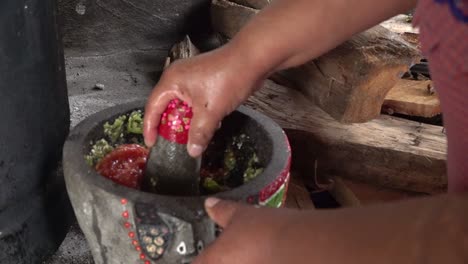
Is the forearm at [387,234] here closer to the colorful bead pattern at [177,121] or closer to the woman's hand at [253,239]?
the woman's hand at [253,239]

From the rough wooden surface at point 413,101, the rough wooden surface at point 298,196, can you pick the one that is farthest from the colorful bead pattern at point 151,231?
the rough wooden surface at point 413,101

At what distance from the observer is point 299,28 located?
1260 mm

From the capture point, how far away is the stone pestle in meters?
1.32

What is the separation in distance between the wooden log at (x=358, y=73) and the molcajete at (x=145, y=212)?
1.61 feet

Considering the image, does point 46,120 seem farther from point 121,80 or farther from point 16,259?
point 121,80

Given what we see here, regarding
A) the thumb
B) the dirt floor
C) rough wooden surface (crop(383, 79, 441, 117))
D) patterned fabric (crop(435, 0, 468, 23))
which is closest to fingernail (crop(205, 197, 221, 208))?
the thumb

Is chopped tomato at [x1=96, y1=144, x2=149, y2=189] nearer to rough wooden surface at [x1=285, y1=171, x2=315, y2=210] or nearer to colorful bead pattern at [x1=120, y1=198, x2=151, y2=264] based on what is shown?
colorful bead pattern at [x1=120, y1=198, x2=151, y2=264]

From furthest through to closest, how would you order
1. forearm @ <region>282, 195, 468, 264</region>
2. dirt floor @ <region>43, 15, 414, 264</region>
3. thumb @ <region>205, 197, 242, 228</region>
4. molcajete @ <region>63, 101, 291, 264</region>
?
dirt floor @ <region>43, 15, 414, 264</region> < molcajete @ <region>63, 101, 291, 264</region> < thumb @ <region>205, 197, 242, 228</region> < forearm @ <region>282, 195, 468, 264</region>

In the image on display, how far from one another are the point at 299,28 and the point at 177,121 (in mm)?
320

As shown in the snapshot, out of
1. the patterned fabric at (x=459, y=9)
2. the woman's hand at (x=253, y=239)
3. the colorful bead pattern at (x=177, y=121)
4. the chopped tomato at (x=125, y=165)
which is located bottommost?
the chopped tomato at (x=125, y=165)

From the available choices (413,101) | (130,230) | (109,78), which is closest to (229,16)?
(109,78)

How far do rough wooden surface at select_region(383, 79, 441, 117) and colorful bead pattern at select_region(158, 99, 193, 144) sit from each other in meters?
1.04

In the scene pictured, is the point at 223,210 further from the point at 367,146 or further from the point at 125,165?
the point at 367,146

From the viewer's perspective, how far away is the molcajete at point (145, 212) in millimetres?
1182
